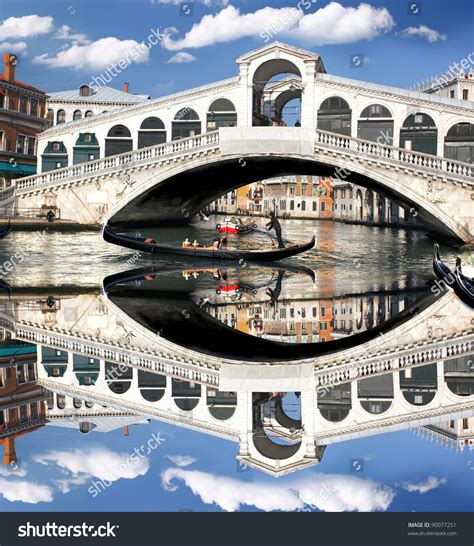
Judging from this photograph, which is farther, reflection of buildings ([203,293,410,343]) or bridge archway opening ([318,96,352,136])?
bridge archway opening ([318,96,352,136])

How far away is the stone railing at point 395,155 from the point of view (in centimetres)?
2044

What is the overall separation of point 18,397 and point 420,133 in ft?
58.8

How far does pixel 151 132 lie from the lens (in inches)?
990

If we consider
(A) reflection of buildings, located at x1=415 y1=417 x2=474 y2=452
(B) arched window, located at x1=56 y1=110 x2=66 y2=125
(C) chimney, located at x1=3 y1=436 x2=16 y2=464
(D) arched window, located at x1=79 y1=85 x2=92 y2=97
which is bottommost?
(C) chimney, located at x1=3 y1=436 x2=16 y2=464

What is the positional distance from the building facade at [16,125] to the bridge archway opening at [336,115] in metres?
10.2

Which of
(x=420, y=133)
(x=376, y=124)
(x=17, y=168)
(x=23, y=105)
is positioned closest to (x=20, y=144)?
(x=17, y=168)

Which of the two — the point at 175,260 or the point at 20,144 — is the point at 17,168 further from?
the point at 175,260

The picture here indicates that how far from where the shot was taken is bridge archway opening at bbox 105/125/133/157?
2533 cm

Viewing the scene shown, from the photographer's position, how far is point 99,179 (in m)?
22.6

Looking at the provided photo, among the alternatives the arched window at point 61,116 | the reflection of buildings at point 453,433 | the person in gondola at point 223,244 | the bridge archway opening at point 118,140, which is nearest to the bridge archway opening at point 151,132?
the bridge archway opening at point 118,140

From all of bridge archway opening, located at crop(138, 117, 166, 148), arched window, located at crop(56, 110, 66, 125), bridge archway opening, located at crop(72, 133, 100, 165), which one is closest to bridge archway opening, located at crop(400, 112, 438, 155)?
bridge archway opening, located at crop(138, 117, 166, 148)

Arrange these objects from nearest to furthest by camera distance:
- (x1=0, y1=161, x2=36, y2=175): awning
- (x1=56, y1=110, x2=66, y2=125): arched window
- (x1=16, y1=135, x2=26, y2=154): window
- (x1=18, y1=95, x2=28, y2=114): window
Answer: (x1=0, y1=161, x2=36, y2=175): awning < (x1=16, y1=135, x2=26, y2=154): window < (x1=18, y1=95, x2=28, y2=114): window < (x1=56, y1=110, x2=66, y2=125): arched window

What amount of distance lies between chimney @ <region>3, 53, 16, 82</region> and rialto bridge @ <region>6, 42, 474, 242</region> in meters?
3.78

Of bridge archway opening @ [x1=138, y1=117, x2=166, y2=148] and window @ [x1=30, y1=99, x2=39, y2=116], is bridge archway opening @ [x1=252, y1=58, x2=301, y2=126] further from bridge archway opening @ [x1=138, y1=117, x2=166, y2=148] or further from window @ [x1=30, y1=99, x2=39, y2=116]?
window @ [x1=30, y1=99, x2=39, y2=116]
